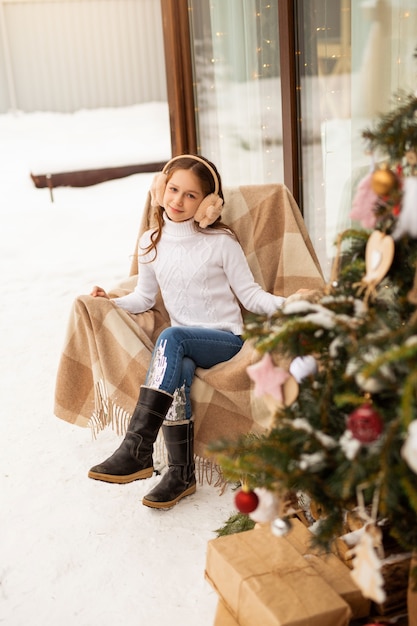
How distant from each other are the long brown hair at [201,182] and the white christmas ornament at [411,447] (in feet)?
4.26

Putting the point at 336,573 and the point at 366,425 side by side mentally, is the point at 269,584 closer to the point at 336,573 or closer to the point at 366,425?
the point at 336,573

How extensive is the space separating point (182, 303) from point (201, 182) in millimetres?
363

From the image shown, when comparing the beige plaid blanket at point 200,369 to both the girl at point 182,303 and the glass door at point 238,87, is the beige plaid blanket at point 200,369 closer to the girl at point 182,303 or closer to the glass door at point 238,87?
the girl at point 182,303

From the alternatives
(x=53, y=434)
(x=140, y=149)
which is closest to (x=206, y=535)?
(x=53, y=434)

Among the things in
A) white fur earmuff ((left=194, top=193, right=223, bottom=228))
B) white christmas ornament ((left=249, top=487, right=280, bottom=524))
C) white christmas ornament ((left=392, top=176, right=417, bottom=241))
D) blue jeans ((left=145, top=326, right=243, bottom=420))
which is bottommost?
blue jeans ((left=145, top=326, right=243, bottom=420))

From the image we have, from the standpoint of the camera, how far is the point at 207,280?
2121 mm

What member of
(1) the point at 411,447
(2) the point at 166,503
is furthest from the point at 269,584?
(2) the point at 166,503

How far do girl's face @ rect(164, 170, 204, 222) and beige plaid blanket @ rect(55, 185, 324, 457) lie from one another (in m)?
0.21

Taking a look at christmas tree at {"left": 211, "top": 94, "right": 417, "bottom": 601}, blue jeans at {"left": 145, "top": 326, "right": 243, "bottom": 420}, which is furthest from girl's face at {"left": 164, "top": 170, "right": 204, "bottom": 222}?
christmas tree at {"left": 211, "top": 94, "right": 417, "bottom": 601}

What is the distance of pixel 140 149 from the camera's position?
26.6 feet

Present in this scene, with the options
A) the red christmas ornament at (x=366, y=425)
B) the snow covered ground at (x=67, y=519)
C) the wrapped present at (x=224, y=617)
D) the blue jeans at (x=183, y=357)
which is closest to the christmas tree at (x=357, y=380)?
the red christmas ornament at (x=366, y=425)

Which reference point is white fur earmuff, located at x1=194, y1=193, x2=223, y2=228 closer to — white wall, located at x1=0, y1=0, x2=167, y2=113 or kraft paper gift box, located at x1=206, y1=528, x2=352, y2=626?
kraft paper gift box, located at x1=206, y1=528, x2=352, y2=626

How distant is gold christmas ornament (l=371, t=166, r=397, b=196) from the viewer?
1041 mm

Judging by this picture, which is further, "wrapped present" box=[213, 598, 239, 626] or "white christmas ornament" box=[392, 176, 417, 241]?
"wrapped present" box=[213, 598, 239, 626]
